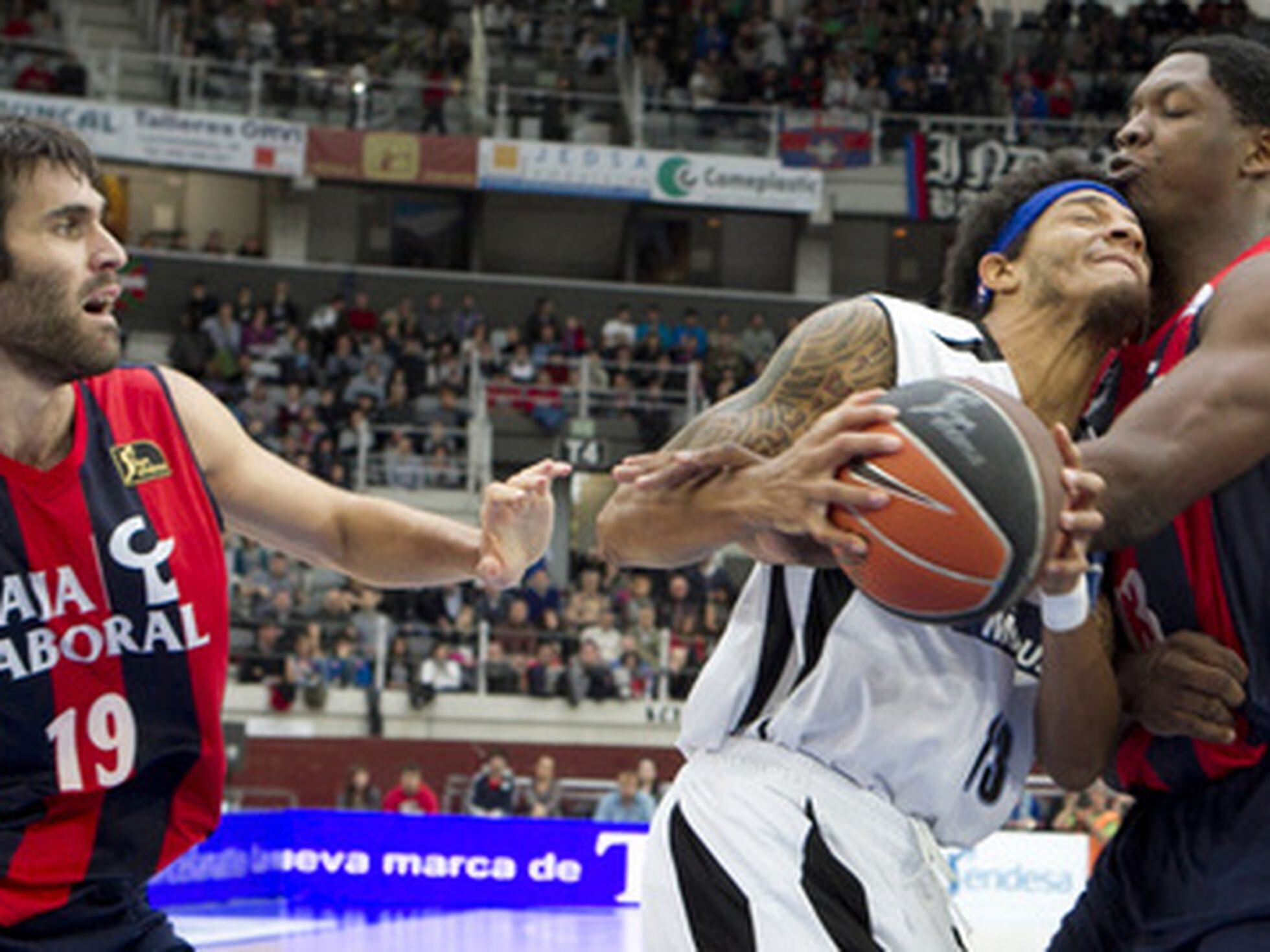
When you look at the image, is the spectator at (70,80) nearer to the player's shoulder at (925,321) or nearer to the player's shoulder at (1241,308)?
the player's shoulder at (925,321)

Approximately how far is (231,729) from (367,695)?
1.78 meters

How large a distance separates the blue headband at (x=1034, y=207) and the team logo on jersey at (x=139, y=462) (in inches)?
67.2

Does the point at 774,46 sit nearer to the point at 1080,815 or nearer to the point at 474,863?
the point at 1080,815

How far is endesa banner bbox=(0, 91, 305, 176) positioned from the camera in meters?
24.9

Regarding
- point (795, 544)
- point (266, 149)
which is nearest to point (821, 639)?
point (795, 544)

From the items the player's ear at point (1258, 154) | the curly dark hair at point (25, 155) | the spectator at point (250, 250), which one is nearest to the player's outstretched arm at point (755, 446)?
the player's ear at point (1258, 154)

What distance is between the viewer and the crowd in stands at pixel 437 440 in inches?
754

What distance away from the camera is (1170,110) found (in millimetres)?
3557

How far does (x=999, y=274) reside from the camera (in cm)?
364

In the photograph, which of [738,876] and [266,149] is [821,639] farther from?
[266,149]

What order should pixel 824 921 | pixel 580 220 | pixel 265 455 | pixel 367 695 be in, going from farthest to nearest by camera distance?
pixel 580 220, pixel 367 695, pixel 265 455, pixel 824 921

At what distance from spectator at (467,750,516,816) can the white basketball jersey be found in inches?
537

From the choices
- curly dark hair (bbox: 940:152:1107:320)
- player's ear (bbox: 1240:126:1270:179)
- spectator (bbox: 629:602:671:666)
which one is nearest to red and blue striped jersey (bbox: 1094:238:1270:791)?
player's ear (bbox: 1240:126:1270:179)

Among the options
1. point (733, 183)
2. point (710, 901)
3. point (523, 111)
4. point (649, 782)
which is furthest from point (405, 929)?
point (523, 111)
